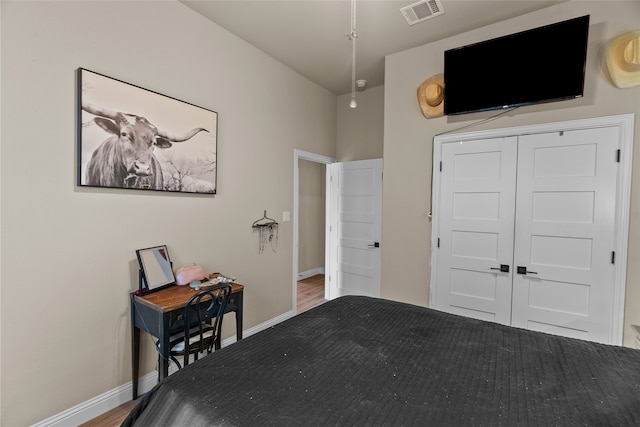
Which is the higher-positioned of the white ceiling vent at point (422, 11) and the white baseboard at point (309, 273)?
the white ceiling vent at point (422, 11)

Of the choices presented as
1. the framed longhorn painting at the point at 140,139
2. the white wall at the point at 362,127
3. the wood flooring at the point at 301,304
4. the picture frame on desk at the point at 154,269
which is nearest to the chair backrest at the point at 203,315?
the picture frame on desk at the point at 154,269

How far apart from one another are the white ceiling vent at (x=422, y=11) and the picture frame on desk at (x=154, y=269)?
2723 mm

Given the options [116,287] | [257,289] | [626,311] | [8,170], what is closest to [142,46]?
[8,170]

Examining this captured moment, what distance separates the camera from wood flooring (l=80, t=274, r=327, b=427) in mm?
1902

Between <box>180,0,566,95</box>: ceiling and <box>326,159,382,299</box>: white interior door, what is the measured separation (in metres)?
1.36

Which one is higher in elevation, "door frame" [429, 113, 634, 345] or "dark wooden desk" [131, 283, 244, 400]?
"door frame" [429, 113, 634, 345]

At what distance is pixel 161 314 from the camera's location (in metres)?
1.81

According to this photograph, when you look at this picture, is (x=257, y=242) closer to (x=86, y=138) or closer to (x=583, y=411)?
(x=86, y=138)

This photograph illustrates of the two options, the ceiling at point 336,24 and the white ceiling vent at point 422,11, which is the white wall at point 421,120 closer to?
the ceiling at point 336,24

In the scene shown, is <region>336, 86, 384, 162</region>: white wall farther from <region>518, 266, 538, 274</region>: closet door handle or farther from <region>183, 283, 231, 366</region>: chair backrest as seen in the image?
<region>183, 283, 231, 366</region>: chair backrest

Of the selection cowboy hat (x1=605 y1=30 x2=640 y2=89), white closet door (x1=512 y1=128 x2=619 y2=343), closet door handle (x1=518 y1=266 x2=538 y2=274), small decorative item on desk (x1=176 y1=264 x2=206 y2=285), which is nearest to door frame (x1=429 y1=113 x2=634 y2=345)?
white closet door (x1=512 y1=128 x2=619 y2=343)

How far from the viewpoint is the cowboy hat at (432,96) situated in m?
2.80

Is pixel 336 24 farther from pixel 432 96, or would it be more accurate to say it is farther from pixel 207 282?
pixel 207 282

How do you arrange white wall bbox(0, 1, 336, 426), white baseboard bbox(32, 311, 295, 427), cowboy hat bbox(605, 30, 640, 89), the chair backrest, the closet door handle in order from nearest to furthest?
white wall bbox(0, 1, 336, 426) → white baseboard bbox(32, 311, 295, 427) → the chair backrest → cowboy hat bbox(605, 30, 640, 89) → the closet door handle
